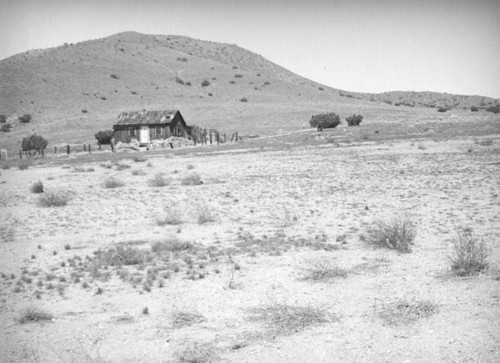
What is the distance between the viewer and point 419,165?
83.9 ft

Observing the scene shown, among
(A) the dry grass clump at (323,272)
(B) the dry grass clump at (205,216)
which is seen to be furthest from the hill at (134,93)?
(A) the dry grass clump at (323,272)

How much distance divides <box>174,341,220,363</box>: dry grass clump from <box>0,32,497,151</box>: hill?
182 ft

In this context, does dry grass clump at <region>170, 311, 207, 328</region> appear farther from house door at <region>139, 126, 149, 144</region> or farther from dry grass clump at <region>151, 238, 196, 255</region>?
house door at <region>139, 126, 149, 144</region>

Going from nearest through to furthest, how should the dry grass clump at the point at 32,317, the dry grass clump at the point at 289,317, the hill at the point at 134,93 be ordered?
the dry grass clump at the point at 289,317 → the dry grass clump at the point at 32,317 → the hill at the point at 134,93

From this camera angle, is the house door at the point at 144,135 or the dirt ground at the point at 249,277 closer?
the dirt ground at the point at 249,277

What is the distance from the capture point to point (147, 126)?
2339 inches

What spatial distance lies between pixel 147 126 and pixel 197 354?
55354 mm

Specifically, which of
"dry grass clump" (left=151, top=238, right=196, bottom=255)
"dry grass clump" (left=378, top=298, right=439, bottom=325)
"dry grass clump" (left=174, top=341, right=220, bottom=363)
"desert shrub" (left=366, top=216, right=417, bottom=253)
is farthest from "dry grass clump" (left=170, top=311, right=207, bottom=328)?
"desert shrub" (left=366, top=216, right=417, bottom=253)

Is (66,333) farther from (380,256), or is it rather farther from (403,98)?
(403,98)

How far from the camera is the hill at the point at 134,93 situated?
7200cm

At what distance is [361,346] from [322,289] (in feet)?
7.29

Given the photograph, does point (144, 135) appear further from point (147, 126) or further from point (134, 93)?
point (134, 93)

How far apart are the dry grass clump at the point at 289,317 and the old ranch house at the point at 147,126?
2057 inches

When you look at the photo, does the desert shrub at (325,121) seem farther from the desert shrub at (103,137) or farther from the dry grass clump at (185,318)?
the dry grass clump at (185,318)
